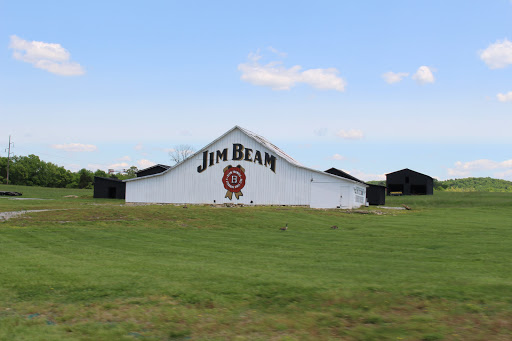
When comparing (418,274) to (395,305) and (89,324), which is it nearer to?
(395,305)

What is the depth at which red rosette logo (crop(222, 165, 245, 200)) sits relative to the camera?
4706cm

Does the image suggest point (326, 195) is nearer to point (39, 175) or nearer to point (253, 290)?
point (253, 290)

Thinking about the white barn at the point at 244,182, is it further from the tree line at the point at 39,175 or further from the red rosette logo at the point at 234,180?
the tree line at the point at 39,175

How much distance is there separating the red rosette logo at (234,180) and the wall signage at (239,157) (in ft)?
4.03

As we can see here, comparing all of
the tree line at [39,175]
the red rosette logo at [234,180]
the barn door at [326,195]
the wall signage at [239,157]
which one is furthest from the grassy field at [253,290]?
the tree line at [39,175]

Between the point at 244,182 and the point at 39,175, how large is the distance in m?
115

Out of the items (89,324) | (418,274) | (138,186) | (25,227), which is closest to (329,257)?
(418,274)

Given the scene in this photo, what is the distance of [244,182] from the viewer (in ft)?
154

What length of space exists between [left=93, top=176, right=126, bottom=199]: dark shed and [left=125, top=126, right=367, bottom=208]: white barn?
13.4 metres

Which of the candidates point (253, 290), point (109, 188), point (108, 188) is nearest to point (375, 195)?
point (109, 188)

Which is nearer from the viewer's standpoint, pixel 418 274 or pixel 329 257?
pixel 418 274

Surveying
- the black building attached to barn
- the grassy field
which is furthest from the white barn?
the grassy field

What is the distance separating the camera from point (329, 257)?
12.5m

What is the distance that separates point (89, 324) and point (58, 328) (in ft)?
1.39
